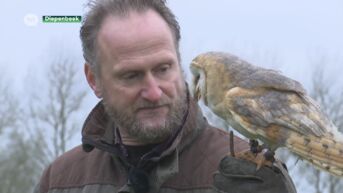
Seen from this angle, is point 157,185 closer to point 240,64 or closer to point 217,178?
point 217,178

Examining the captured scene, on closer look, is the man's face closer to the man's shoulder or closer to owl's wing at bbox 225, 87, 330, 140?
the man's shoulder

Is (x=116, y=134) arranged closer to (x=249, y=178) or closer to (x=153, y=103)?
(x=153, y=103)

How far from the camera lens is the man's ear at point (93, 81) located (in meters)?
4.54

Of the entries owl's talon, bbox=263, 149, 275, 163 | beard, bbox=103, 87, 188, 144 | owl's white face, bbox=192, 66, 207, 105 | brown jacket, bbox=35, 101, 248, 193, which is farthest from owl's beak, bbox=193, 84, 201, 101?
owl's talon, bbox=263, 149, 275, 163

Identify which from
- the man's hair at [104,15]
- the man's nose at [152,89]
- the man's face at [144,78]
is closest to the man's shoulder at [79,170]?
the man's face at [144,78]

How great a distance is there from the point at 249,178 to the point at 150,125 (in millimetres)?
686

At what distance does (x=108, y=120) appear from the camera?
4625 mm

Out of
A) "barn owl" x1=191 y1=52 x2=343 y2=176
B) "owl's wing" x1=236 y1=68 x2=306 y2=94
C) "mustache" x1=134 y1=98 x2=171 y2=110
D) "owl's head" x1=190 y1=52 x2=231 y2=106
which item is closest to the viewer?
"barn owl" x1=191 y1=52 x2=343 y2=176

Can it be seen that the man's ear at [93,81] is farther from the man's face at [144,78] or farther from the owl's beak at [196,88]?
the owl's beak at [196,88]

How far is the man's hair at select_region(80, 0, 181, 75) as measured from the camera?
436cm

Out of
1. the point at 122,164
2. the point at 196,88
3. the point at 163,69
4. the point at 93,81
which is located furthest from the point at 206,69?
the point at 93,81

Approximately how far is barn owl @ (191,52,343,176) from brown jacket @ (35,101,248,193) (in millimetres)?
522

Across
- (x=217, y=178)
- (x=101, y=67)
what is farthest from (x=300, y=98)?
(x=101, y=67)

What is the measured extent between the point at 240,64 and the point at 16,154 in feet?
113
